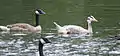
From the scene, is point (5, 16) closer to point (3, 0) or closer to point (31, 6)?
point (31, 6)

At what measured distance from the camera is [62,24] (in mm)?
26641

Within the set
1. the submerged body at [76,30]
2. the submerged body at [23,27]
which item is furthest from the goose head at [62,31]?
the submerged body at [23,27]

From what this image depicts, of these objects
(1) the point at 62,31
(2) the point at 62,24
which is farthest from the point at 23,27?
(2) the point at 62,24

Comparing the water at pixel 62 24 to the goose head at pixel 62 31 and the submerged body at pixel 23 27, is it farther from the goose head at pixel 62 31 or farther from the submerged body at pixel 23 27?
the submerged body at pixel 23 27

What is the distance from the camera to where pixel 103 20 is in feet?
88.9

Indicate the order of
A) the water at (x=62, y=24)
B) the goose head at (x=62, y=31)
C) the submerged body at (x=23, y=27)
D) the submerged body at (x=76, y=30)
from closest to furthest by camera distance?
the water at (x=62, y=24)
the goose head at (x=62, y=31)
the submerged body at (x=76, y=30)
the submerged body at (x=23, y=27)

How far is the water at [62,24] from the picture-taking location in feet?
57.5

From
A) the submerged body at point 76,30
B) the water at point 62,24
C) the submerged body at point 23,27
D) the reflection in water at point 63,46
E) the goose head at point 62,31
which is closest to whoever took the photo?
the reflection in water at point 63,46

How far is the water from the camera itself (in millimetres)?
17531

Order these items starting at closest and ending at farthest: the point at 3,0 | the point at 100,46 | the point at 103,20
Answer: the point at 100,46 → the point at 103,20 → the point at 3,0

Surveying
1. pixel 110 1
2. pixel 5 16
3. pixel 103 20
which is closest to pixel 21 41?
pixel 103 20

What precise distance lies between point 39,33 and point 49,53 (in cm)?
614

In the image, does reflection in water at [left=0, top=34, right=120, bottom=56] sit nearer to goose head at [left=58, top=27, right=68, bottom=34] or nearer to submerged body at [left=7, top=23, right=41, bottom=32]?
goose head at [left=58, top=27, right=68, bottom=34]

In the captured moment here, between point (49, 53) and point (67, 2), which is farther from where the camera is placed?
point (67, 2)
